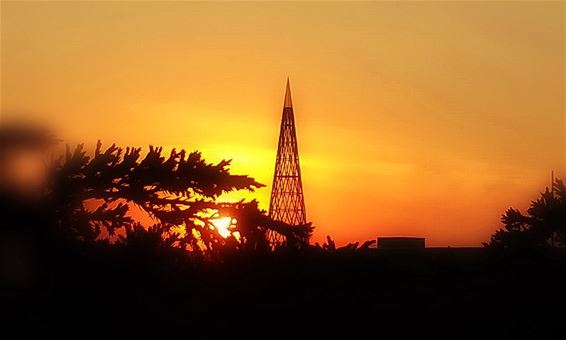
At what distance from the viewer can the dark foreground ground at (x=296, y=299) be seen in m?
15.5

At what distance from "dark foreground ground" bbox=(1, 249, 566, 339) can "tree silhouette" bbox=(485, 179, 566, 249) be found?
4078 millimetres

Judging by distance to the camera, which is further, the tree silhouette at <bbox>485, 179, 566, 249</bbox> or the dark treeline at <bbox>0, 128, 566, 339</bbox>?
the tree silhouette at <bbox>485, 179, 566, 249</bbox>

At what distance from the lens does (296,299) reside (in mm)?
15602

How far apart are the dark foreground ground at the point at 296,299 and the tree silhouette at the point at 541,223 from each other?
4.08 metres

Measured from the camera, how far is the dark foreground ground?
15.5 meters

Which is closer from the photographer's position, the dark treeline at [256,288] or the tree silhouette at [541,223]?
the dark treeline at [256,288]

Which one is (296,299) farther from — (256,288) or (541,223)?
(541,223)

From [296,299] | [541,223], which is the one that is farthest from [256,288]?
[541,223]

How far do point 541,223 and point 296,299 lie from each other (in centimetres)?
831

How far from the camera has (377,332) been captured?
1543cm

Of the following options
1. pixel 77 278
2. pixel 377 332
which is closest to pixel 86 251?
pixel 77 278

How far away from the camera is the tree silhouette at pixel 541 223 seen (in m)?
21.3

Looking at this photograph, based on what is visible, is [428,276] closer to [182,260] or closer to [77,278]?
[182,260]

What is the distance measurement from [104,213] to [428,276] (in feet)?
26.9
